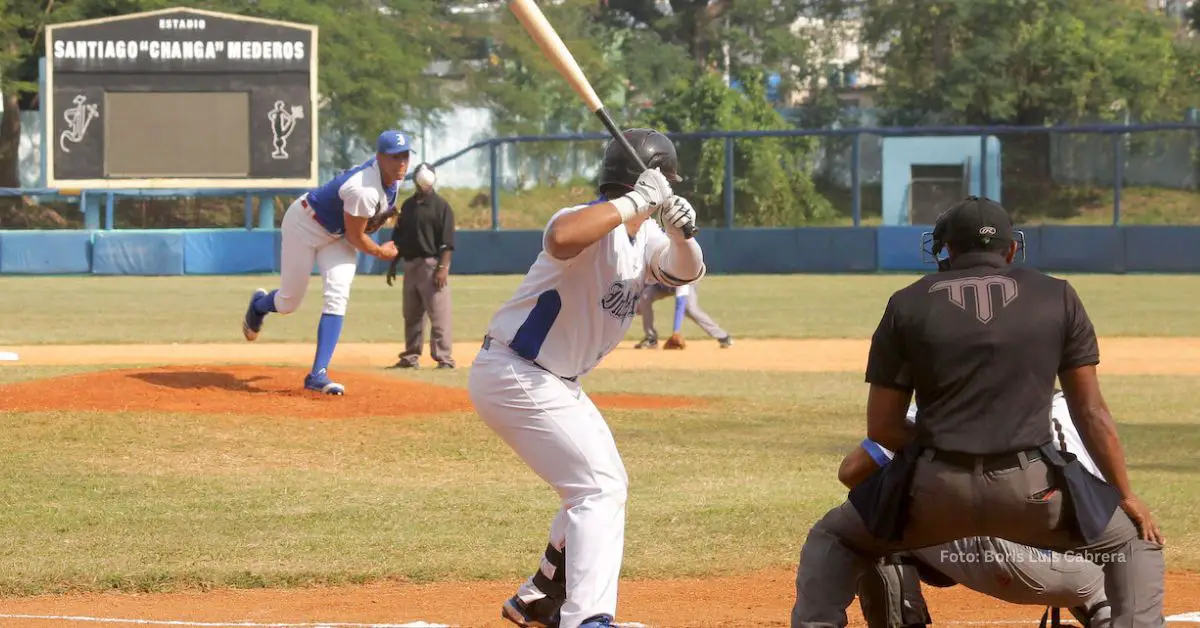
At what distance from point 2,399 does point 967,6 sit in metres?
47.3

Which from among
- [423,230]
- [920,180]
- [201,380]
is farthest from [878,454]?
[920,180]

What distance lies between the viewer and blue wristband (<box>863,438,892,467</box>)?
15.8 ft

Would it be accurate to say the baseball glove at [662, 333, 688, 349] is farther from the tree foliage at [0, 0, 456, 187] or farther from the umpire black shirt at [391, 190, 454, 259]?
the tree foliage at [0, 0, 456, 187]

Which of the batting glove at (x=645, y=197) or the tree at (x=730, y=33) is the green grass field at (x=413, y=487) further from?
the tree at (x=730, y=33)

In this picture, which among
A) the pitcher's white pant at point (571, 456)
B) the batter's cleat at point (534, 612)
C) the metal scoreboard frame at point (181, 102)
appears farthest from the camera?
the metal scoreboard frame at point (181, 102)

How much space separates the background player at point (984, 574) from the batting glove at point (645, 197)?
1.00 m

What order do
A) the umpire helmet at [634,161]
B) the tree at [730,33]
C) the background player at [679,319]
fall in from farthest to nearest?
the tree at [730,33] → the background player at [679,319] → the umpire helmet at [634,161]

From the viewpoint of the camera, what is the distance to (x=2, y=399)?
11.3 meters

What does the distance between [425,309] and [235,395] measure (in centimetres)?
423

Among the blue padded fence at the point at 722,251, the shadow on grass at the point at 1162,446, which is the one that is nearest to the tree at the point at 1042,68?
the blue padded fence at the point at 722,251

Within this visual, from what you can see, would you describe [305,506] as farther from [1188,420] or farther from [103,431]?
[1188,420]

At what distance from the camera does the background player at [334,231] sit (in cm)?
1181

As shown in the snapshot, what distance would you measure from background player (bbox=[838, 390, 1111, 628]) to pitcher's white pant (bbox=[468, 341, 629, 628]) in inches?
33.4

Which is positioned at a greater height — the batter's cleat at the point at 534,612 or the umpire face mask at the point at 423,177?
the umpire face mask at the point at 423,177
